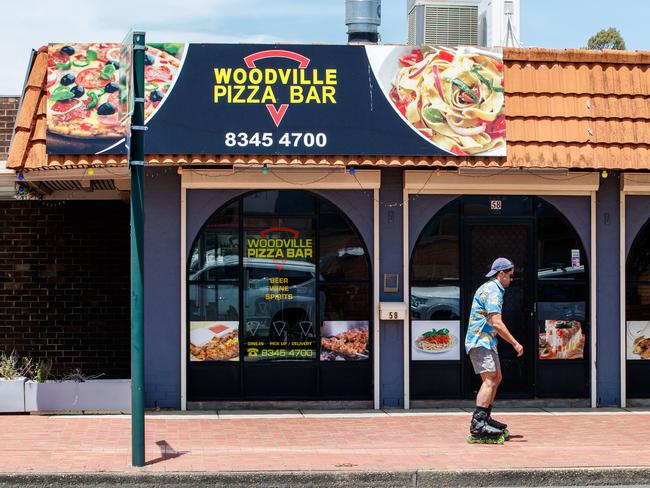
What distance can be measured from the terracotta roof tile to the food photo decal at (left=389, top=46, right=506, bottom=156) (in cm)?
16

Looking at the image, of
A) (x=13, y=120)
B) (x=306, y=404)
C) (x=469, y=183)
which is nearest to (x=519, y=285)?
(x=469, y=183)

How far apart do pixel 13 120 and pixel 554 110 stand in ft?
22.5

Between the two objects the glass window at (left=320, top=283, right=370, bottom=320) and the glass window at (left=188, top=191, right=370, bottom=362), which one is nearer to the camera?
the glass window at (left=188, top=191, right=370, bottom=362)

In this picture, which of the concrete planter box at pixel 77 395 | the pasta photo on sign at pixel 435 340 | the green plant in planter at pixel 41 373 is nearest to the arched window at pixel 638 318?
the pasta photo on sign at pixel 435 340

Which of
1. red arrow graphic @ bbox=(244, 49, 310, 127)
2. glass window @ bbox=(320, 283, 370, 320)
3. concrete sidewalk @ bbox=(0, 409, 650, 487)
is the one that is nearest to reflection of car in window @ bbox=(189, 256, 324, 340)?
glass window @ bbox=(320, 283, 370, 320)

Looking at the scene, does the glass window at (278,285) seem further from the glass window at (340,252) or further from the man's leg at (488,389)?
the man's leg at (488,389)

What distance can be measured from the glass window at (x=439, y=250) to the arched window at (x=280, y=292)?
2.16 feet

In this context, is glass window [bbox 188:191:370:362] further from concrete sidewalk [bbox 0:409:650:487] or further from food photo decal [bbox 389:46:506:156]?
food photo decal [bbox 389:46:506:156]

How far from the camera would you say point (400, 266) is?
13.5m

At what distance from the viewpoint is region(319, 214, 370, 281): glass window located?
44.2 ft

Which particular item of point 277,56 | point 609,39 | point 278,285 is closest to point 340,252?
point 278,285

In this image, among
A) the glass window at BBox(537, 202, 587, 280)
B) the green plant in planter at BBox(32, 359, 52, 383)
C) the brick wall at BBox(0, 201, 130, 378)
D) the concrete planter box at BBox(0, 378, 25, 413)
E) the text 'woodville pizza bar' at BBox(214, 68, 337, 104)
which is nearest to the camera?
the text 'woodville pizza bar' at BBox(214, 68, 337, 104)

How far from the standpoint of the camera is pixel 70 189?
14.7m

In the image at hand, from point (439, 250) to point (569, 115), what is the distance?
2271mm
